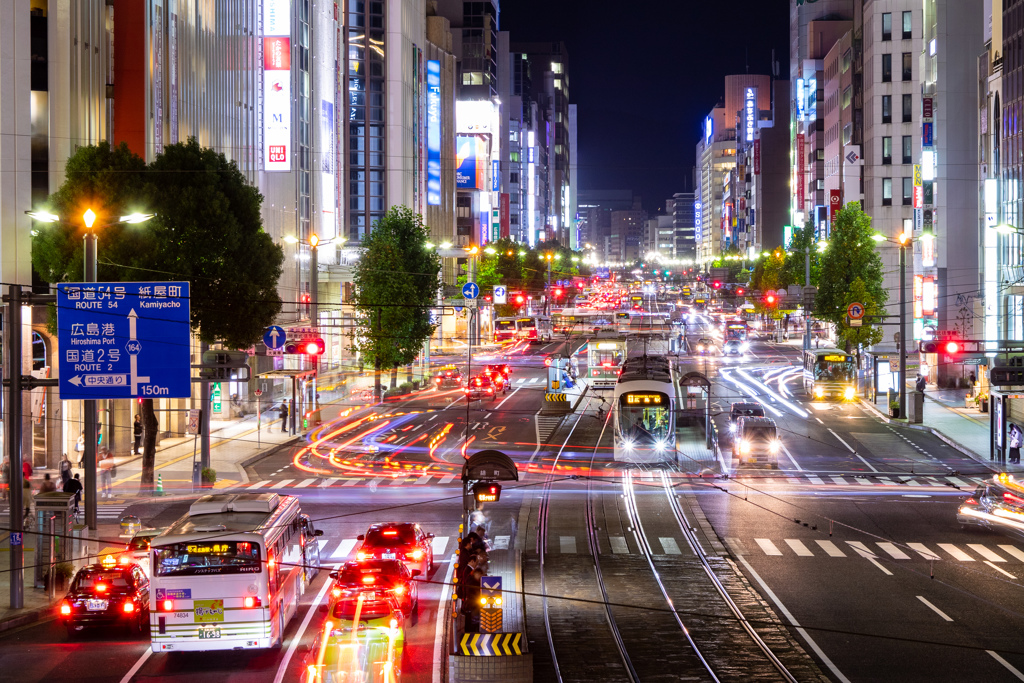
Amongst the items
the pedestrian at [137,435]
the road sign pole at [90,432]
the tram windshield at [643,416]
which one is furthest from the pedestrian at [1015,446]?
the pedestrian at [137,435]

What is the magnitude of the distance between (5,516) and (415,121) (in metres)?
86.6

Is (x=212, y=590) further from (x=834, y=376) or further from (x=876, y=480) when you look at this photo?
(x=834, y=376)

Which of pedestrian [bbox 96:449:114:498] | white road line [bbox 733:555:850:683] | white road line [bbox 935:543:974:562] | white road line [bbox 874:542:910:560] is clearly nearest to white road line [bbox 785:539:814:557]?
white road line [bbox 733:555:850:683]

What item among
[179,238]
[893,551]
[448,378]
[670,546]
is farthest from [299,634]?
[448,378]

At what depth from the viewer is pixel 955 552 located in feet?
98.4

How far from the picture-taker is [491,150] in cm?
15662

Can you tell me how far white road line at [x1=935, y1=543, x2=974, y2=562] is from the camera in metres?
29.2

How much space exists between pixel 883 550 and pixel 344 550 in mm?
14424

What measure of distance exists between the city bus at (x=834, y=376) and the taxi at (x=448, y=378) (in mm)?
24084

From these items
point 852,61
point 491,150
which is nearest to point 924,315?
point 852,61

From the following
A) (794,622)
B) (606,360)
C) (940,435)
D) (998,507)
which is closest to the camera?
(794,622)

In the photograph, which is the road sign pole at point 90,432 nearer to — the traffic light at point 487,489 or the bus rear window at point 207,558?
the bus rear window at point 207,558

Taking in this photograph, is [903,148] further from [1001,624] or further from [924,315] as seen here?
[1001,624]

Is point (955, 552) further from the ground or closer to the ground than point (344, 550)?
closer to the ground
